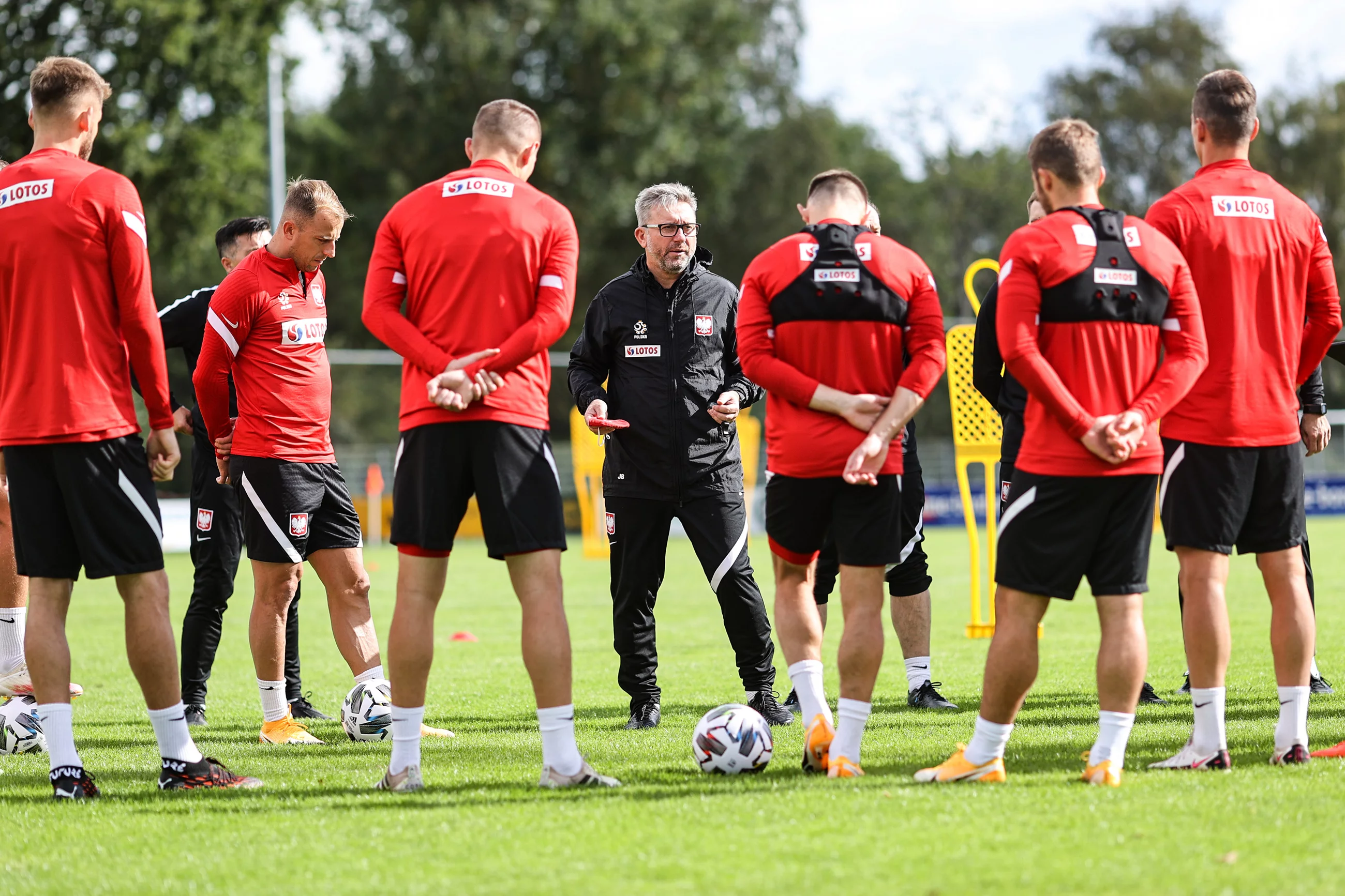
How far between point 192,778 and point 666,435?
2802 mm

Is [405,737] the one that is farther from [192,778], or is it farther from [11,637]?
[11,637]

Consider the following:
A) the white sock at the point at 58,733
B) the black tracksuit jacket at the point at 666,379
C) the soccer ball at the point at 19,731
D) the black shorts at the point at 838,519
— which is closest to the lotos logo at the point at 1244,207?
the black shorts at the point at 838,519

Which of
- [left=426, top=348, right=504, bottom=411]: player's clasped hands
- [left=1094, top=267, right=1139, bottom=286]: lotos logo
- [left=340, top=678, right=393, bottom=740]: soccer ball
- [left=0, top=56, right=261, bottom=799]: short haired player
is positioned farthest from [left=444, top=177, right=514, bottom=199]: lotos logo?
[left=340, top=678, right=393, bottom=740]: soccer ball

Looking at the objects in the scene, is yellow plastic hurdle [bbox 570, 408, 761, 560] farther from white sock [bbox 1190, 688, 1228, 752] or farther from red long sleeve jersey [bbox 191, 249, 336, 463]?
white sock [bbox 1190, 688, 1228, 752]

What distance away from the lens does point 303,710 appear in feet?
25.3

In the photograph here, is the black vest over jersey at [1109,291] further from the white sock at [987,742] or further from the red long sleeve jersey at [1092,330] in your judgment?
the white sock at [987,742]

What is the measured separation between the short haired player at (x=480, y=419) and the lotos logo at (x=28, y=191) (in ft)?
4.08

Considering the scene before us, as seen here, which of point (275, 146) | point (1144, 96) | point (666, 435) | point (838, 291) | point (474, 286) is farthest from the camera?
point (1144, 96)

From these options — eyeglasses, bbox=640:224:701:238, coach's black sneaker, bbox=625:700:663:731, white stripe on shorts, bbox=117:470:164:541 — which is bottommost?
coach's black sneaker, bbox=625:700:663:731

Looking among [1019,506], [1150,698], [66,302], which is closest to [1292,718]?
[1019,506]

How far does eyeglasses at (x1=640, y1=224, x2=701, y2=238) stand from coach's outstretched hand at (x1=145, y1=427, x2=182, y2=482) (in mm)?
2706

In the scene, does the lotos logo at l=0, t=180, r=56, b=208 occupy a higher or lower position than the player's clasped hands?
higher

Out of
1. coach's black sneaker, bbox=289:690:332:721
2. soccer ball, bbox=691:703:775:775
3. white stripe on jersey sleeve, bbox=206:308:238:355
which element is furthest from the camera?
coach's black sneaker, bbox=289:690:332:721

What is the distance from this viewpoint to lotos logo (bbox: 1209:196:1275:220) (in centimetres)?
522
